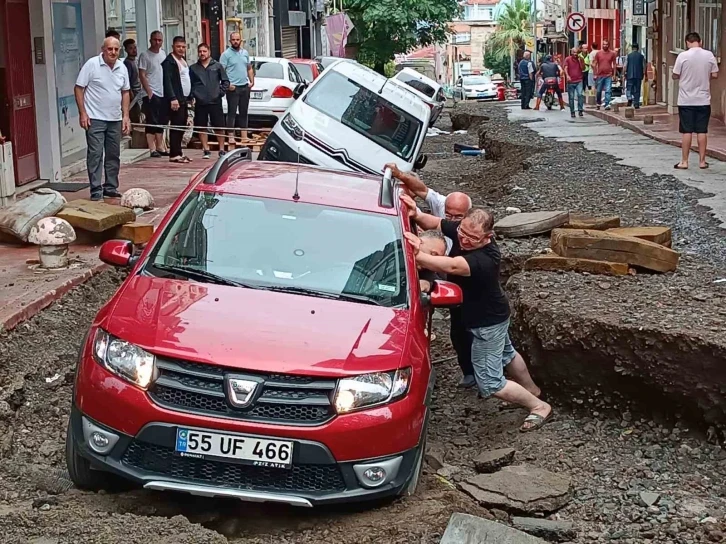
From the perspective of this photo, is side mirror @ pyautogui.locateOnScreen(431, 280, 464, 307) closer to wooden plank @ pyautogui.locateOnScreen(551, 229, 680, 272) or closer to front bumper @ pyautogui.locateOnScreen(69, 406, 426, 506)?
front bumper @ pyautogui.locateOnScreen(69, 406, 426, 506)

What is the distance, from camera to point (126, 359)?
5250mm

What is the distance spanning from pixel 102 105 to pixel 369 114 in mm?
3000

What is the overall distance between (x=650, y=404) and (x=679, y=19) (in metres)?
24.1

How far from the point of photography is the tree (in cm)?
5278

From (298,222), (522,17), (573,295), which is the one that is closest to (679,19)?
(573,295)

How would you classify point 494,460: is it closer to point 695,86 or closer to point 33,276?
point 33,276

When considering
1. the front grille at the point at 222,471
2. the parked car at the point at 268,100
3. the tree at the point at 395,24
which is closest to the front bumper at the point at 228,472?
the front grille at the point at 222,471

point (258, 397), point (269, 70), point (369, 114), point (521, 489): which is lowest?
point (521, 489)

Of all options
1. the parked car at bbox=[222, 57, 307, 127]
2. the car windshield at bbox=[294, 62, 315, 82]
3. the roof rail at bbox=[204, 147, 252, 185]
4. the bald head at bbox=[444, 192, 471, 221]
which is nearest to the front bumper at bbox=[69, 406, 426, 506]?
the roof rail at bbox=[204, 147, 252, 185]

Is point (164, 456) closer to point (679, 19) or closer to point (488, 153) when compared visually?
point (488, 153)

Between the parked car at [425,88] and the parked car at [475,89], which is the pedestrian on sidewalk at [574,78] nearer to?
the parked car at [425,88]

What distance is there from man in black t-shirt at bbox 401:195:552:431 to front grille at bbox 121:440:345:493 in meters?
1.86

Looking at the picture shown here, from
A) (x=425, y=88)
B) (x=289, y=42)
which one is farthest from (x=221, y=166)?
(x=289, y=42)

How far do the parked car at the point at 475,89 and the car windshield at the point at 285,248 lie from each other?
166 feet
